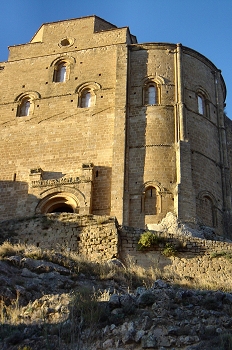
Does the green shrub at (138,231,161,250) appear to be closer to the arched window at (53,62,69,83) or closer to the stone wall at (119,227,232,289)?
the stone wall at (119,227,232,289)

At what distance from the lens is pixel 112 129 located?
74.0 ft

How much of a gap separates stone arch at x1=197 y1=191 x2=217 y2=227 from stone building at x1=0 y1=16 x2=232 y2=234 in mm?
57

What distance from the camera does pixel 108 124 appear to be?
22.8 m

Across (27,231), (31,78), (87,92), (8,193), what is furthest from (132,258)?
(31,78)

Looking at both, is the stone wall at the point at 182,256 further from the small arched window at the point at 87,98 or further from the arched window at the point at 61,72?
the arched window at the point at 61,72

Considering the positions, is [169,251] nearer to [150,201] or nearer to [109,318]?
[150,201]

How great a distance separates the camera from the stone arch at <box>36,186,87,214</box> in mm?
21016

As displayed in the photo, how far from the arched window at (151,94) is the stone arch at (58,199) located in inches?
214

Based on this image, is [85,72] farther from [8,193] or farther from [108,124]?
[8,193]

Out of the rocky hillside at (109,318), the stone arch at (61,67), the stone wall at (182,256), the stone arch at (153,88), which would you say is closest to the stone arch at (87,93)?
the stone arch at (61,67)

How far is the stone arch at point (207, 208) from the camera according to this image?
69.4ft

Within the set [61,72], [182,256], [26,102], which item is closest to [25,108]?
[26,102]

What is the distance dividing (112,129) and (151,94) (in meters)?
2.62

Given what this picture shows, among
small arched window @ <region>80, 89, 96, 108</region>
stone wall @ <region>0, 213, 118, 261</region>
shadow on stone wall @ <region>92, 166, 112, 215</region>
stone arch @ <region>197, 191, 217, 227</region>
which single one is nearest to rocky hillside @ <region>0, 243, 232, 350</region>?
stone wall @ <region>0, 213, 118, 261</region>
